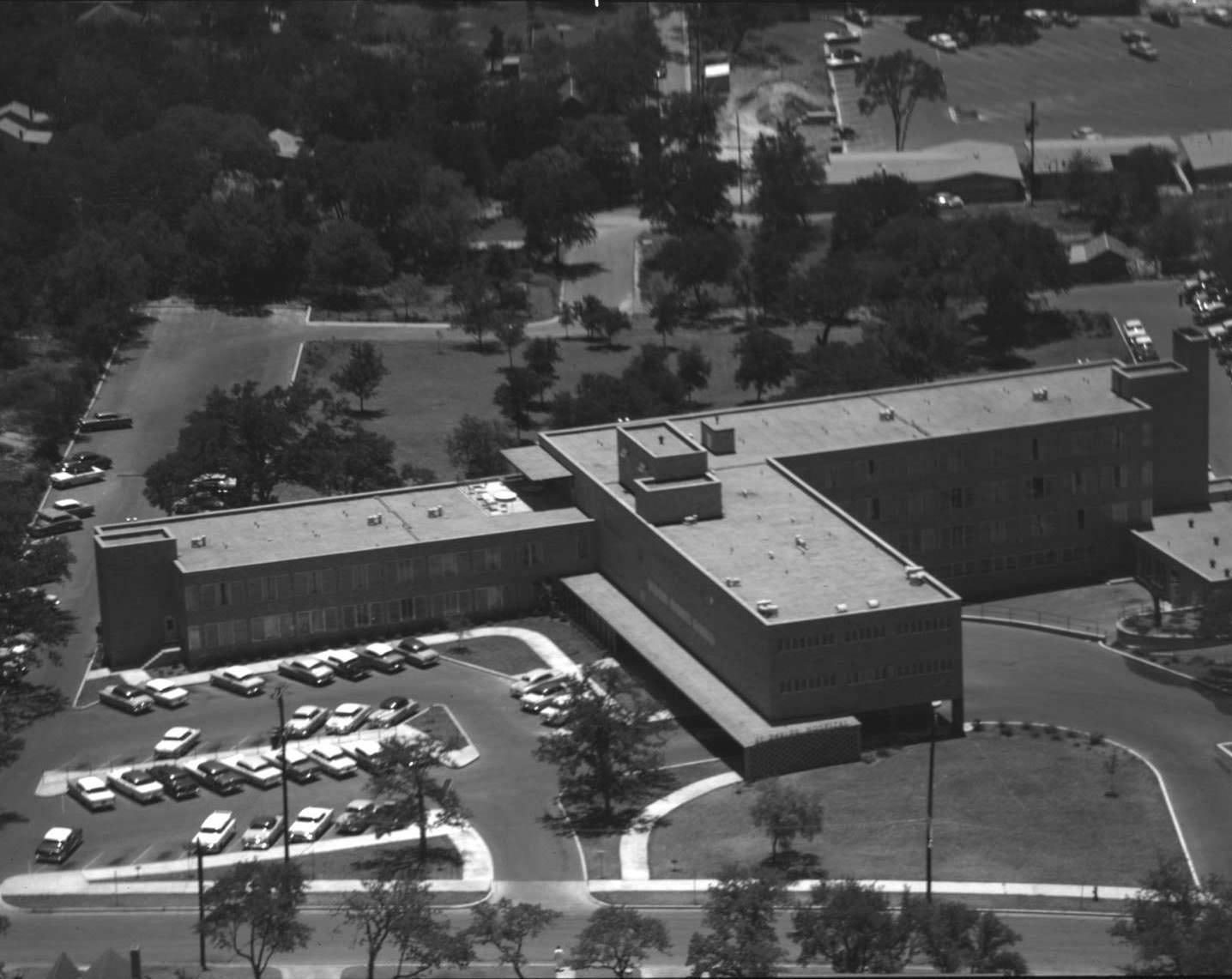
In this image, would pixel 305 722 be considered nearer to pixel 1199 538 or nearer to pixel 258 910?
pixel 258 910

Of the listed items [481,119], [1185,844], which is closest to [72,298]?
[481,119]

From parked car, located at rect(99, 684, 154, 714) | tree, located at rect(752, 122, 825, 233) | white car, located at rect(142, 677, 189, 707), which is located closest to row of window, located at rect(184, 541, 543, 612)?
white car, located at rect(142, 677, 189, 707)

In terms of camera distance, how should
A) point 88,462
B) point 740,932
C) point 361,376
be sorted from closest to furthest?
point 740,932, point 88,462, point 361,376

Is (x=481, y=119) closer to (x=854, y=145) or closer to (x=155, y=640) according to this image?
(x=854, y=145)

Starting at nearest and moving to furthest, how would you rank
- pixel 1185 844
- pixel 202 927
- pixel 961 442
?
pixel 202 927 < pixel 1185 844 < pixel 961 442

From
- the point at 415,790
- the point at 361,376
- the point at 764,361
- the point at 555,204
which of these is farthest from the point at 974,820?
the point at 555,204

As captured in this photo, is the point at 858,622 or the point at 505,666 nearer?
the point at 858,622

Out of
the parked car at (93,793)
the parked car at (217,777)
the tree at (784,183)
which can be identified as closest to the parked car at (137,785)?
the parked car at (93,793)

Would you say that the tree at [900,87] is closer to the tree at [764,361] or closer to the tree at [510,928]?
the tree at [764,361]
